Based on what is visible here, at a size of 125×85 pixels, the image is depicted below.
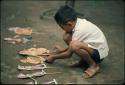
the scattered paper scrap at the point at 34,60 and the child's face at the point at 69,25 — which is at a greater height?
the child's face at the point at 69,25

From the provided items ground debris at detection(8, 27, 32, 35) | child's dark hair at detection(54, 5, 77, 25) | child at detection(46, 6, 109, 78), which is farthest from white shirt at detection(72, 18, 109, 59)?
ground debris at detection(8, 27, 32, 35)

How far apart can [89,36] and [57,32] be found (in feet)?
3.98

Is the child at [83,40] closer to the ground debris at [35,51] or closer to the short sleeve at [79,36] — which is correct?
the short sleeve at [79,36]

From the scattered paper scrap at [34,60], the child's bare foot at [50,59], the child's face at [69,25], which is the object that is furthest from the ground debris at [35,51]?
the child's face at [69,25]

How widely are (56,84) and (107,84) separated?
52 cm

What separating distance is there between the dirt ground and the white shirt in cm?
29

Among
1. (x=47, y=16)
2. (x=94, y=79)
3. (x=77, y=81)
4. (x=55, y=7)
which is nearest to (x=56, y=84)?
(x=77, y=81)

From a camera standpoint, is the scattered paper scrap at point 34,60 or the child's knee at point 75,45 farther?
the scattered paper scrap at point 34,60

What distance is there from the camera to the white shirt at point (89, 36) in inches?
124

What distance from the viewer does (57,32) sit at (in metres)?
4.36

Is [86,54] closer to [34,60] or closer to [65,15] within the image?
[65,15]

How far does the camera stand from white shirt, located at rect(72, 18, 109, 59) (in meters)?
3.15

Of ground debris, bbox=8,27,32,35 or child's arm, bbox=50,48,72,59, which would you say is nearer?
child's arm, bbox=50,48,72,59

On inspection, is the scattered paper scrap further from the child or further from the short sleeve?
the short sleeve
